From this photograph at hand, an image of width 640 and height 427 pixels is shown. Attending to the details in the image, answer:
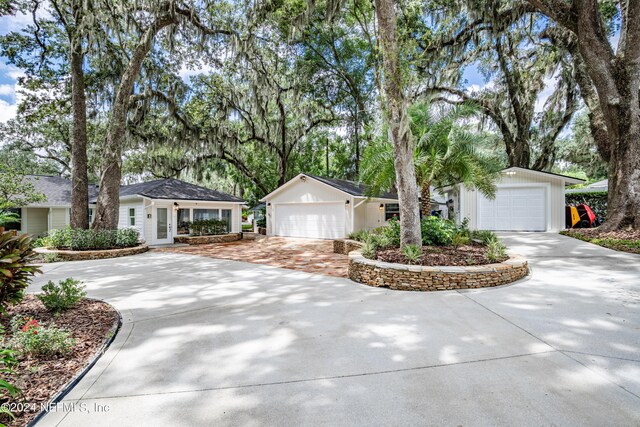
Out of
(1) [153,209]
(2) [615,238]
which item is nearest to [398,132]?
(2) [615,238]

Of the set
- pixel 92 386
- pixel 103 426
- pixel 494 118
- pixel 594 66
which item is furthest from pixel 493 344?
pixel 494 118

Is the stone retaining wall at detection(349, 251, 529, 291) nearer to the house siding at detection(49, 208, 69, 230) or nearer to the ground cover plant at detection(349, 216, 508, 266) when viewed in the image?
the ground cover plant at detection(349, 216, 508, 266)

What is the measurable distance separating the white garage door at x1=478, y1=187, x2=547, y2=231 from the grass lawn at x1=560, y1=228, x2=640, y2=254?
2214 millimetres

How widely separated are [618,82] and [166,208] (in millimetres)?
17470

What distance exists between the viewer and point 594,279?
5402 millimetres

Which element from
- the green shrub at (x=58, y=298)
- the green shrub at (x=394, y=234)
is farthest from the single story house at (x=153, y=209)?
the green shrub at (x=394, y=234)

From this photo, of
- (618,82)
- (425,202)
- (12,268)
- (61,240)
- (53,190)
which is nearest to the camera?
(12,268)

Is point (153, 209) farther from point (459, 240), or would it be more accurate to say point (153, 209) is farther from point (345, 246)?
point (459, 240)

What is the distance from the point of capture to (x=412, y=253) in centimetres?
579

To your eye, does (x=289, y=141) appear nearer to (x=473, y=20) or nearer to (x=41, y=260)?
(x=473, y=20)

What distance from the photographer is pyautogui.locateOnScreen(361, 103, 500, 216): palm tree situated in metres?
7.52

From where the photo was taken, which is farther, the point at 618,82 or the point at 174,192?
the point at 174,192

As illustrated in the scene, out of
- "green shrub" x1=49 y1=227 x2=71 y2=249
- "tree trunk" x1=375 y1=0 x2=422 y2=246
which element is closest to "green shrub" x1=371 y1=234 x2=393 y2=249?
"tree trunk" x1=375 y1=0 x2=422 y2=246

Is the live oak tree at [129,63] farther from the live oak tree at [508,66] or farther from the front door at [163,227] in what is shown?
the live oak tree at [508,66]
